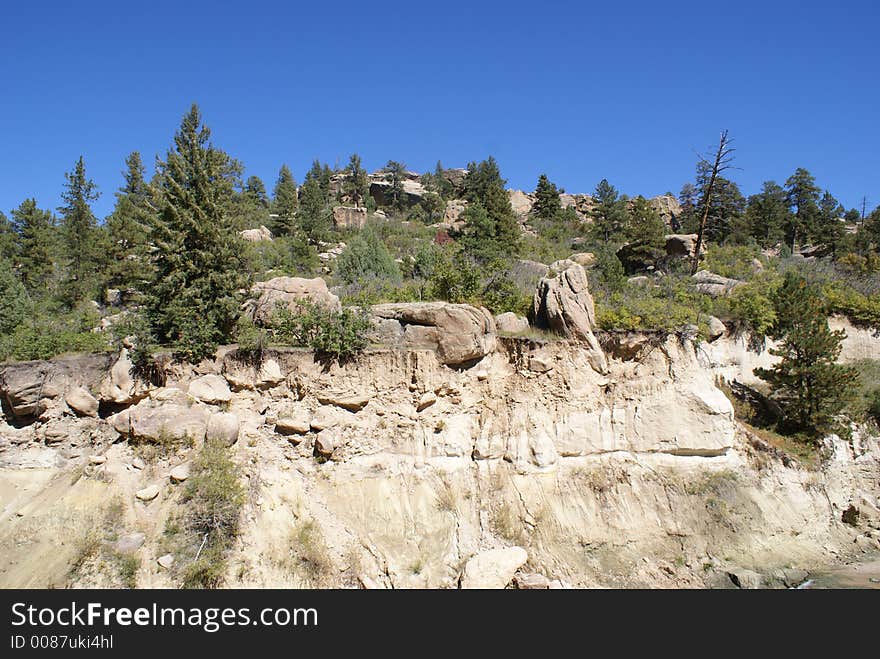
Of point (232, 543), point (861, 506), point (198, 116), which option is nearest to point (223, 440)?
point (232, 543)

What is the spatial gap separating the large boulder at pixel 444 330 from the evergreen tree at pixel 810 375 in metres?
10.8

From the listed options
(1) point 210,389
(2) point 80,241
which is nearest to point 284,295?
(1) point 210,389

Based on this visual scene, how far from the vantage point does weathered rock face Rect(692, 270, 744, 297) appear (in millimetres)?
20297

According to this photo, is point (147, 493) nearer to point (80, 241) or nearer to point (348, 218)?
point (80, 241)

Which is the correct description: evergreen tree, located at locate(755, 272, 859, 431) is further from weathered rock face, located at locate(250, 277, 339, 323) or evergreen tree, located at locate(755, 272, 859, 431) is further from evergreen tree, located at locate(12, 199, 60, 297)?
evergreen tree, located at locate(12, 199, 60, 297)

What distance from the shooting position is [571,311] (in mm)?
14172

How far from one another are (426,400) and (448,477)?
2.29 meters

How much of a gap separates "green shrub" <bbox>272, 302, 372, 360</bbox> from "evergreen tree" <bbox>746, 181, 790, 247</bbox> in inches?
1473

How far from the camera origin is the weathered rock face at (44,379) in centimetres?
1146

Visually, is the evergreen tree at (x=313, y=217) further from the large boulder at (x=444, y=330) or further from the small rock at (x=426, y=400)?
the small rock at (x=426, y=400)

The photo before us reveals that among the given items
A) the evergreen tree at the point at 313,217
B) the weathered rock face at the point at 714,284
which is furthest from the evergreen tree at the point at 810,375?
the evergreen tree at the point at 313,217

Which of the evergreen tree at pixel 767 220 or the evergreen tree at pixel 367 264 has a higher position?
the evergreen tree at pixel 767 220

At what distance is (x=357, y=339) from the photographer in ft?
42.6
